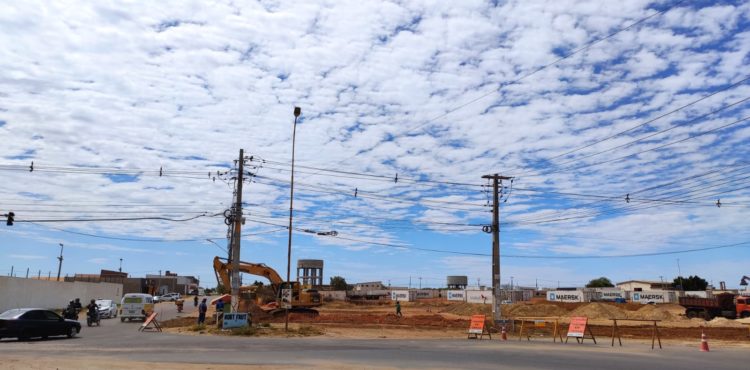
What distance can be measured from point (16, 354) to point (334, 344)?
11.8 m

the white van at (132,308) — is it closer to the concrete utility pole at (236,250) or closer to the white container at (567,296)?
the concrete utility pole at (236,250)

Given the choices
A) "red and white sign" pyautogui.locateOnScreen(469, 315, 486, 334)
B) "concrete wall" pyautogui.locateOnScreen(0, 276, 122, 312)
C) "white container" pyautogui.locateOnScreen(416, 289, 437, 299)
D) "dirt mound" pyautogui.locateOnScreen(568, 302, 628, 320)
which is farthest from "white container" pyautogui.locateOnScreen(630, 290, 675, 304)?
"concrete wall" pyautogui.locateOnScreen(0, 276, 122, 312)

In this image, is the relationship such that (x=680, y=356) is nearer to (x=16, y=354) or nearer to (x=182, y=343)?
(x=182, y=343)

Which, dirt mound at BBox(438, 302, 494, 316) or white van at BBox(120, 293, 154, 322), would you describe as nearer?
white van at BBox(120, 293, 154, 322)

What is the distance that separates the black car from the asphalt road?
301 cm

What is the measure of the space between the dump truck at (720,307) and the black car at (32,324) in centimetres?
5196

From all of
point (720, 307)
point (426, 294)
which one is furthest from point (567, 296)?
point (720, 307)

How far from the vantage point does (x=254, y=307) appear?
42406 mm

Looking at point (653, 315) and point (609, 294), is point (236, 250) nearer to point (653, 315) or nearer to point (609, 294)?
point (653, 315)

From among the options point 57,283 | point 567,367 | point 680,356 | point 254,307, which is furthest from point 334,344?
point 57,283

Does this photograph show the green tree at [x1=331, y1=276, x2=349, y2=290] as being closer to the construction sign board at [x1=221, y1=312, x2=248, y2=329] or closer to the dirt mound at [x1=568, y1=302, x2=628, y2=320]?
the dirt mound at [x1=568, y1=302, x2=628, y2=320]

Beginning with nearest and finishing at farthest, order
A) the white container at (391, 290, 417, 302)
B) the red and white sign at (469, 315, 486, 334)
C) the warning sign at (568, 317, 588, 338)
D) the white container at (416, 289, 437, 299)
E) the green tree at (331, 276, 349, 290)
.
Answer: the warning sign at (568, 317, 588, 338), the red and white sign at (469, 315, 486, 334), the white container at (391, 290, 417, 302), the white container at (416, 289, 437, 299), the green tree at (331, 276, 349, 290)

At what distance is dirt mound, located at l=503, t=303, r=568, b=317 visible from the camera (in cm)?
6421

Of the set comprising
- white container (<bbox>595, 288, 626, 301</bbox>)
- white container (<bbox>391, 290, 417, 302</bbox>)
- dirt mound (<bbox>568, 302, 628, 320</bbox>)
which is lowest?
dirt mound (<bbox>568, 302, 628, 320</bbox>)
